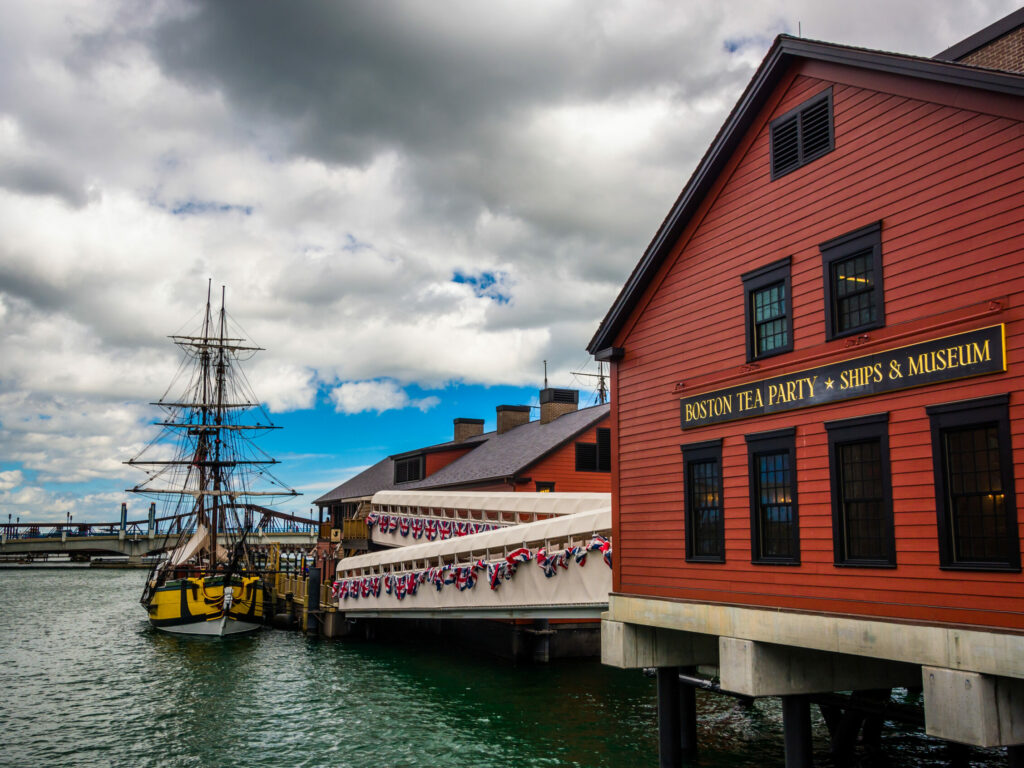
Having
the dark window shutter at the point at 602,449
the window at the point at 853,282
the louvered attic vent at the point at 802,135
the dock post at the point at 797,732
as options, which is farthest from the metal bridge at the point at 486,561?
the louvered attic vent at the point at 802,135

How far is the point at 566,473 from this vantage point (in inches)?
1563

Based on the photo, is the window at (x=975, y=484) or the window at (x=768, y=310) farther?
the window at (x=768, y=310)

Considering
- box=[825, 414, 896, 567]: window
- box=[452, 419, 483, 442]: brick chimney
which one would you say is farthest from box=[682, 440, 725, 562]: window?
box=[452, 419, 483, 442]: brick chimney

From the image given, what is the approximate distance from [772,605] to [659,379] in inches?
191

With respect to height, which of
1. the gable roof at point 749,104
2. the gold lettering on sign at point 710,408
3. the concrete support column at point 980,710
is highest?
the gable roof at point 749,104

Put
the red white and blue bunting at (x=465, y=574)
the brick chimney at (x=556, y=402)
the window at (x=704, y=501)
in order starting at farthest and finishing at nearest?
the brick chimney at (x=556, y=402), the red white and blue bunting at (x=465, y=574), the window at (x=704, y=501)

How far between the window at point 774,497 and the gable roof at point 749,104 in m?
4.33

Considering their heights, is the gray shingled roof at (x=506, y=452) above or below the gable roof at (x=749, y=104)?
below

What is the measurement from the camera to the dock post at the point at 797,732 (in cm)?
1293

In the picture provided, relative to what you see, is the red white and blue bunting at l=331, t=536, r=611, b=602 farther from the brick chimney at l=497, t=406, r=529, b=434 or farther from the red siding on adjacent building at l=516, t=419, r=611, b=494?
the brick chimney at l=497, t=406, r=529, b=434

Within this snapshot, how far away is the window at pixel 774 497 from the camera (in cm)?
1323

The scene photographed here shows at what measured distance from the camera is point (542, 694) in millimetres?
24953

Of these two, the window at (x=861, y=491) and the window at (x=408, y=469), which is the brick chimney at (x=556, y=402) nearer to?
the window at (x=408, y=469)

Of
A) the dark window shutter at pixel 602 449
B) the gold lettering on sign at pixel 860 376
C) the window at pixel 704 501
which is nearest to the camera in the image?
the gold lettering on sign at pixel 860 376
